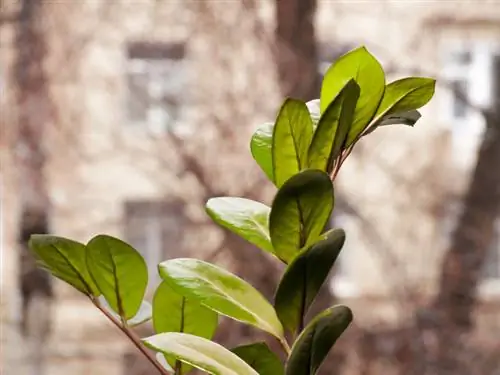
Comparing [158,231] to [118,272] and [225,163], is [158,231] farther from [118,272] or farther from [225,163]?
[118,272]

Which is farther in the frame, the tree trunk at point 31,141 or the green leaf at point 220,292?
the tree trunk at point 31,141

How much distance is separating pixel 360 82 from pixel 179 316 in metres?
0.15

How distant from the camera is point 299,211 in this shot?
0.87 ft

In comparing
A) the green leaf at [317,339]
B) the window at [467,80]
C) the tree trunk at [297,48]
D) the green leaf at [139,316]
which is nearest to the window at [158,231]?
the tree trunk at [297,48]

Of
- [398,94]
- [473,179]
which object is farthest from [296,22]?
[398,94]

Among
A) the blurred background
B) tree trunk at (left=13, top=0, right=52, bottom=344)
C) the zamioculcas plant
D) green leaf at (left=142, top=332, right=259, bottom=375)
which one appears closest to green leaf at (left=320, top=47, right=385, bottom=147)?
the zamioculcas plant

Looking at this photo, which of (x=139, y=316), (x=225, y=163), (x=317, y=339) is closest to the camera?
(x=317, y=339)

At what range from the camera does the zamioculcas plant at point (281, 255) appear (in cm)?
25

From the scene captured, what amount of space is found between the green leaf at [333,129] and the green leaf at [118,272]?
9 centimetres

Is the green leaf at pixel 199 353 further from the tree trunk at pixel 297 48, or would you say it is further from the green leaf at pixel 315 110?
the tree trunk at pixel 297 48

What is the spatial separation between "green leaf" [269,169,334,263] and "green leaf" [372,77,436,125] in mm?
55

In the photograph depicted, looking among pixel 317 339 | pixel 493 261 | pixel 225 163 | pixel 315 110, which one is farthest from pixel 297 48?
pixel 317 339

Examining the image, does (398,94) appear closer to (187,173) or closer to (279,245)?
(279,245)

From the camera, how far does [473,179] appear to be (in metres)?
1.03
